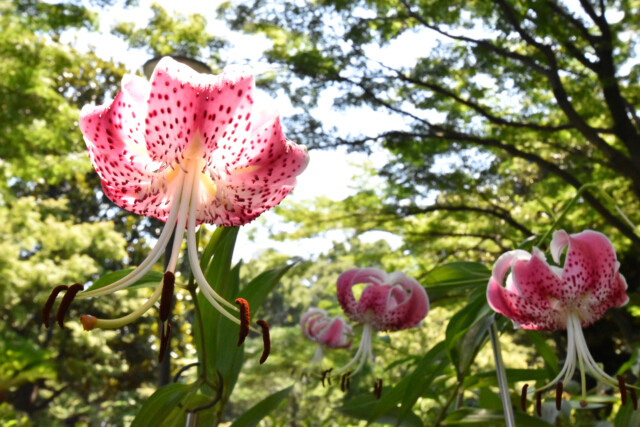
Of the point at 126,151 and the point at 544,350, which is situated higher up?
the point at 126,151

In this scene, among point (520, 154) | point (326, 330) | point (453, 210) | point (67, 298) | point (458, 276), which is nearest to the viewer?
point (67, 298)

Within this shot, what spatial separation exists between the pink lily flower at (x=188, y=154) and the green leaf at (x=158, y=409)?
0.35 feet

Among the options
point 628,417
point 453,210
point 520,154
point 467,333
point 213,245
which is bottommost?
point 628,417

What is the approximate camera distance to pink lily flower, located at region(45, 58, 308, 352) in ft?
1.41

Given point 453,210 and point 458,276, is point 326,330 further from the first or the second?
point 453,210

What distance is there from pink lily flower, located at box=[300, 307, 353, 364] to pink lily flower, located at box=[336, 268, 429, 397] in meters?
0.26

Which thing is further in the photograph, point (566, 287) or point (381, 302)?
point (381, 302)

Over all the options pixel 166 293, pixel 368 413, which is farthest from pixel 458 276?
pixel 166 293

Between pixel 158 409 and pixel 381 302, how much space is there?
0.61 meters

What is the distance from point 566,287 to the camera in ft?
2.31

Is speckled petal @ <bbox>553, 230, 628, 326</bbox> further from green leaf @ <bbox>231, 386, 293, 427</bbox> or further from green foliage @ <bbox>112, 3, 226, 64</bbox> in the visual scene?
green foliage @ <bbox>112, 3, 226, 64</bbox>

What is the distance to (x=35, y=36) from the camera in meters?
4.52

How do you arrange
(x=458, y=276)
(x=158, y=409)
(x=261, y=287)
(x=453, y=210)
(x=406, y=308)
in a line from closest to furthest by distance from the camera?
(x=158, y=409), (x=261, y=287), (x=458, y=276), (x=406, y=308), (x=453, y=210)

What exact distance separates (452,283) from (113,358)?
A: 7868mm
